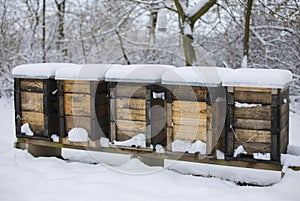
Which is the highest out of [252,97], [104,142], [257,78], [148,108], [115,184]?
[257,78]

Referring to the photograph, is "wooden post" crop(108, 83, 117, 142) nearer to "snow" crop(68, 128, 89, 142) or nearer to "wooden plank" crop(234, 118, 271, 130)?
"snow" crop(68, 128, 89, 142)

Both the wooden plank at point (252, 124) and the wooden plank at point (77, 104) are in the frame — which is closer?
the wooden plank at point (252, 124)

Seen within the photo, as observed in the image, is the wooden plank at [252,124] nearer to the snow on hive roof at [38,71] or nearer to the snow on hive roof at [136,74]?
the snow on hive roof at [136,74]

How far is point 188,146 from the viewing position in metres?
3.35

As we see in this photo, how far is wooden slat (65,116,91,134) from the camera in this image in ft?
12.1

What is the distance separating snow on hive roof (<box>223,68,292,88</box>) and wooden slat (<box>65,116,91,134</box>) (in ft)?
4.44

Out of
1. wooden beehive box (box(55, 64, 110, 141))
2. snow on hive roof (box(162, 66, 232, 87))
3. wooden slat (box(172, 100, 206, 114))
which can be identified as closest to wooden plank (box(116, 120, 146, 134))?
wooden beehive box (box(55, 64, 110, 141))

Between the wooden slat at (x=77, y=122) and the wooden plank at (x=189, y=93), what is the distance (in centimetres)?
90

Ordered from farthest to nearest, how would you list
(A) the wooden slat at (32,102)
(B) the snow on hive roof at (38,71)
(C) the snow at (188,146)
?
(A) the wooden slat at (32,102) → (B) the snow on hive roof at (38,71) → (C) the snow at (188,146)

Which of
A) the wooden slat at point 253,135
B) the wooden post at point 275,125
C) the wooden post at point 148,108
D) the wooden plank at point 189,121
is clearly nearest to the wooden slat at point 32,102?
the wooden post at point 148,108

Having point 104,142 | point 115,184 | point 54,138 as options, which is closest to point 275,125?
point 115,184

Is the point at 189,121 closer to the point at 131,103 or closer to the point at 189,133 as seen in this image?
the point at 189,133

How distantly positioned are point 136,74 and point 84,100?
605mm

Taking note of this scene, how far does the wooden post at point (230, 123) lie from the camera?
316cm
